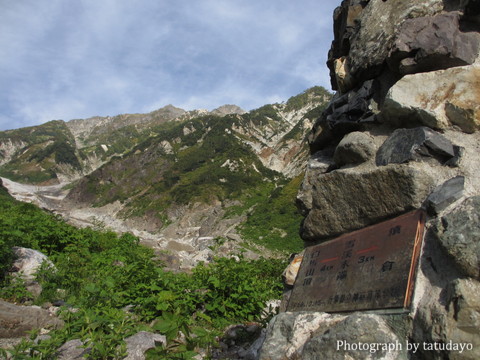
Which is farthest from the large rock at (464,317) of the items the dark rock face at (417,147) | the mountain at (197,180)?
the mountain at (197,180)

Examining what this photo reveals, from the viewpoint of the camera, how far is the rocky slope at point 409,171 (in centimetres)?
194

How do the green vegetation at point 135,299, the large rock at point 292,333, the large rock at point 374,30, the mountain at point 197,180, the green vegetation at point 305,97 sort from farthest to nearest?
the green vegetation at point 305,97 < the mountain at point 197,180 < the large rock at point 374,30 < the green vegetation at point 135,299 < the large rock at point 292,333

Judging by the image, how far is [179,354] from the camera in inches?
98.2

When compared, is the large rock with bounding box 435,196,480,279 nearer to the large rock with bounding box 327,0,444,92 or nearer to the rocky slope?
the rocky slope

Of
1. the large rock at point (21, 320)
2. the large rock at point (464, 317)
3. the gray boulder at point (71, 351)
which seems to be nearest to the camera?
the large rock at point (464, 317)

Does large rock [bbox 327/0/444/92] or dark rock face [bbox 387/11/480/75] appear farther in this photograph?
large rock [bbox 327/0/444/92]

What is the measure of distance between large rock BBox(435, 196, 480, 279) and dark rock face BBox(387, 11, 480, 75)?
1289mm

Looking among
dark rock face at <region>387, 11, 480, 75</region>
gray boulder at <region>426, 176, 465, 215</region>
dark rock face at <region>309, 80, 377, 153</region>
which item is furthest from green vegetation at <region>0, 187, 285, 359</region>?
dark rock face at <region>387, 11, 480, 75</region>

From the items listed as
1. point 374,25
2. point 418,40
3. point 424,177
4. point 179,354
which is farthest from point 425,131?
point 179,354

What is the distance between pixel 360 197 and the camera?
2912mm

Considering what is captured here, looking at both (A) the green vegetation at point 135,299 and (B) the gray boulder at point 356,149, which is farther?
(B) the gray boulder at point 356,149

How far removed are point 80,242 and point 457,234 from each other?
770 cm

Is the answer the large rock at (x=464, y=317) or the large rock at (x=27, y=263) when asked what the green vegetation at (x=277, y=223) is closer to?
the large rock at (x=27, y=263)

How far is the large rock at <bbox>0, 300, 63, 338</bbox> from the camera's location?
150 inches
